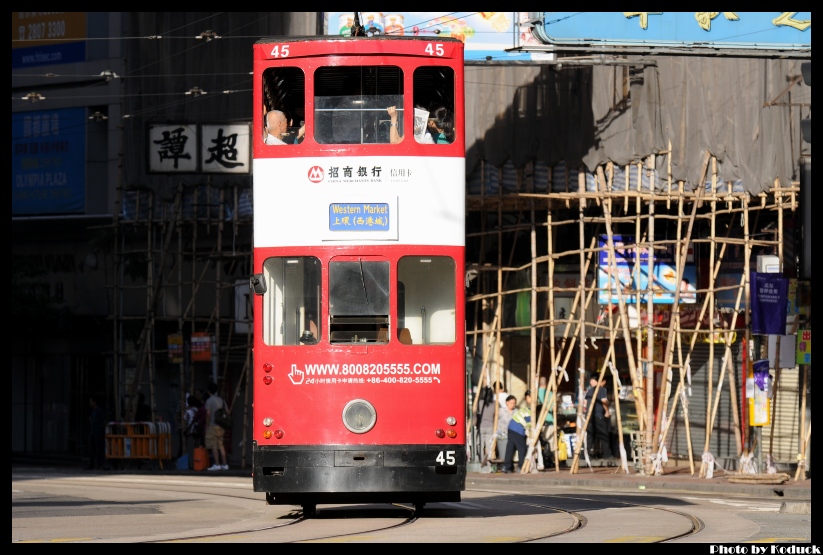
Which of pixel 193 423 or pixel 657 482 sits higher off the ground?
pixel 193 423

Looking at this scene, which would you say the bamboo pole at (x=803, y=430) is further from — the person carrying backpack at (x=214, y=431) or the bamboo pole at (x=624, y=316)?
the person carrying backpack at (x=214, y=431)

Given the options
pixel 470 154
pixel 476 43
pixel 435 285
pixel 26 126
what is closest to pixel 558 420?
pixel 470 154

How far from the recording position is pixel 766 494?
2236 cm

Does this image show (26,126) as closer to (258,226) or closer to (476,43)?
(476,43)

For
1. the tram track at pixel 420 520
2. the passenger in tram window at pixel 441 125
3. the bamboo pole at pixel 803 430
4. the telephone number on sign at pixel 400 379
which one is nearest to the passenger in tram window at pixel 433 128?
the passenger in tram window at pixel 441 125

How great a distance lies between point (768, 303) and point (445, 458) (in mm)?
11533

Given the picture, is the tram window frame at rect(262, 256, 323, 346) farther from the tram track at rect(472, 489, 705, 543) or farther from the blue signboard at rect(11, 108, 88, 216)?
the blue signboard at rect(11, 108, 88, 216)

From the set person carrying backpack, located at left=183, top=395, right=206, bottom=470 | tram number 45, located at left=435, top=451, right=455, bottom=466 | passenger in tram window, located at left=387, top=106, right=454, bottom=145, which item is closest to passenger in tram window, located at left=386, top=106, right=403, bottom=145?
passenger in tram window, located at left=387, top=106, right=454, bottom=145

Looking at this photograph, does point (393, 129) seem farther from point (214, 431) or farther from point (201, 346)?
point (201, 346)

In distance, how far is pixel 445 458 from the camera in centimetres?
1455

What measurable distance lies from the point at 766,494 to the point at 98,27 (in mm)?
22405

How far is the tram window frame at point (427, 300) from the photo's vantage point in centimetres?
1478

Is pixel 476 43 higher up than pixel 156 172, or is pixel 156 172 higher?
pixel 476 43

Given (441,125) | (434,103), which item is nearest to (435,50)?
(434,103)
